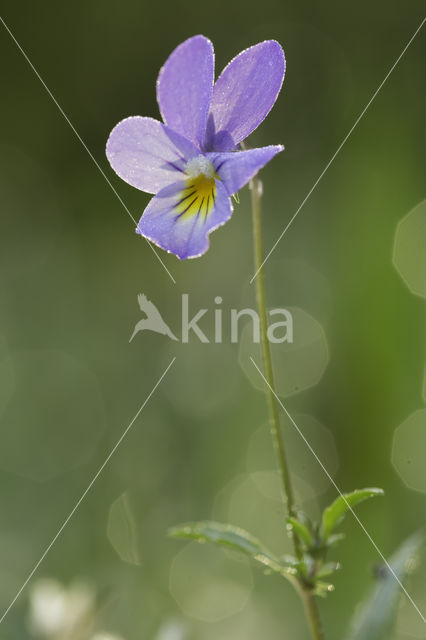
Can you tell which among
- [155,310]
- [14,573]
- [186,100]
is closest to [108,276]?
[155,310]

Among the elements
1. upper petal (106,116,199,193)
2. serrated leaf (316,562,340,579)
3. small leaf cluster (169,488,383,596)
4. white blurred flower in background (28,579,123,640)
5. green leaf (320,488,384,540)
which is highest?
upper petal (106,116,199,193)

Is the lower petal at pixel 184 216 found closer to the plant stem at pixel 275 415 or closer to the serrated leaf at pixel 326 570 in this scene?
the plant stem at pixel 275 415

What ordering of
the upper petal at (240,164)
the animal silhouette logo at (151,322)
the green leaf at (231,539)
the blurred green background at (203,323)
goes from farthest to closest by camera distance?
the animal silhouette logo at (151,322) < the blurred green background at (203,323) < the green leaf at (231,539) < the upper petal at (240,164)

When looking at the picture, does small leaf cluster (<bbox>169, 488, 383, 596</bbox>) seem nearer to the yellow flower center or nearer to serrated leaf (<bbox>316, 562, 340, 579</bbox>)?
serrated leaf (<bbox>316, 562, 340, 579</bbox>)

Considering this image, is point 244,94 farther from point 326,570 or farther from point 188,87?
point 326,570

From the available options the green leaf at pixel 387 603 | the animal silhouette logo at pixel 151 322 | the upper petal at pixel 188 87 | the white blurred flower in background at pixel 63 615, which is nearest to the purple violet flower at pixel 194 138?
the upper petal at pixel 188 87

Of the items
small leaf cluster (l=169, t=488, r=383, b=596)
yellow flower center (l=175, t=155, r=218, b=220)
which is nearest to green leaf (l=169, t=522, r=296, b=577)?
small leaf cluster (l=169, t=488, r=383, b=596)

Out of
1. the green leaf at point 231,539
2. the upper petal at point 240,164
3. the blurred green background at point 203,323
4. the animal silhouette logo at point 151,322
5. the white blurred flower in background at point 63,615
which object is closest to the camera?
the upper petal at point 240,164
